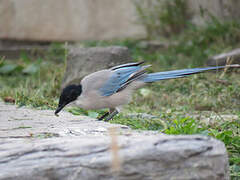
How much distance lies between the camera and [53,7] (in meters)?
8.11

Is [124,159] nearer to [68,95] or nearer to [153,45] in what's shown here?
[68,95]

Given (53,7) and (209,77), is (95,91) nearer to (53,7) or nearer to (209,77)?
(209,77)

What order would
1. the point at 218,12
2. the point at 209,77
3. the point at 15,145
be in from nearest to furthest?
the point at 15,145 < the point at 209,77 < the point at 218,12

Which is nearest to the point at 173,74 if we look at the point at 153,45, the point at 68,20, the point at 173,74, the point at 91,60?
the point at 173,74

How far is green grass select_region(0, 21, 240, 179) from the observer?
326 cm

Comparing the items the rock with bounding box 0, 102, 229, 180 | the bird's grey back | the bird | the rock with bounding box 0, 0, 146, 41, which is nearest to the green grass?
the bird

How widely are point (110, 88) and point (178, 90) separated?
1680 mm

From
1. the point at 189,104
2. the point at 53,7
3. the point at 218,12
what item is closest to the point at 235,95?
the point at 189,104

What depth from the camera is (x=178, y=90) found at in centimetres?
518

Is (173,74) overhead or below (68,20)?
below

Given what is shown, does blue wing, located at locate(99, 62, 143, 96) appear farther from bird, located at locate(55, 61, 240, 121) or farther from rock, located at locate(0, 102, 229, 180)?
rock, located at locate(0, 102, 229, 180)

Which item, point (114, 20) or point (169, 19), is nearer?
point (169, 19)

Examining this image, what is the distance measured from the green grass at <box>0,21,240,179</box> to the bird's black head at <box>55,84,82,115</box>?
421 mm

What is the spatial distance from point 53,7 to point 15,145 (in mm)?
6277
